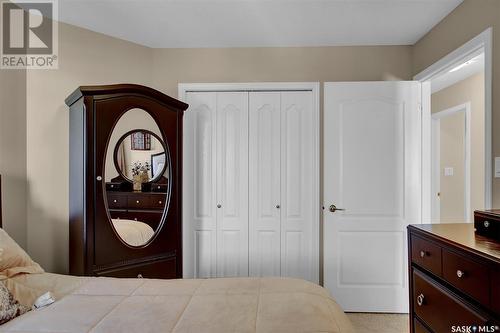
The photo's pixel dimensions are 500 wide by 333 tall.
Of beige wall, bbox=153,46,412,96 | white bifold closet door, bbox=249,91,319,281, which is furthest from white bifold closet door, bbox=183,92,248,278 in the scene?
beige wall, bbox=153,46,412,96

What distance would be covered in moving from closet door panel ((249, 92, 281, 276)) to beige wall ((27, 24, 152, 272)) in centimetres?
145

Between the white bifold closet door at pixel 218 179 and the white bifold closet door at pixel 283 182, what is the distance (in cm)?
10

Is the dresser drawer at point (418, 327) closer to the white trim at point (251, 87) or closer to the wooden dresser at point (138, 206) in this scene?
the wooden dresser at point (138, 206)

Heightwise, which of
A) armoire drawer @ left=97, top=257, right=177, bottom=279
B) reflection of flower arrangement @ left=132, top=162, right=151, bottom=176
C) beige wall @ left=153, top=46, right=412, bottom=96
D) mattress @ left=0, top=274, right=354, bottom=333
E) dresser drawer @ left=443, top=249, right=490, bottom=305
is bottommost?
armoire drawer @ left=97, top=257, right=177, bottom=279

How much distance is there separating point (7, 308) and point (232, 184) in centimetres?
189

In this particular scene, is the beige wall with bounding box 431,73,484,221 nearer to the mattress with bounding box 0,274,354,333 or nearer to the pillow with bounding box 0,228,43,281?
the mattress with bounding box 0,274,354,333

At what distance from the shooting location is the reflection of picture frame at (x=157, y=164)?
7.59ft

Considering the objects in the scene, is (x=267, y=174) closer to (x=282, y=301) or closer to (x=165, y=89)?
(x=165, y=89)

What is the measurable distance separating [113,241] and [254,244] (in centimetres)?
125

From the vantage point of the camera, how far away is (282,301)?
4.11 ft

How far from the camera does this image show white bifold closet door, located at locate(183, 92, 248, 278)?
2820 millimetres

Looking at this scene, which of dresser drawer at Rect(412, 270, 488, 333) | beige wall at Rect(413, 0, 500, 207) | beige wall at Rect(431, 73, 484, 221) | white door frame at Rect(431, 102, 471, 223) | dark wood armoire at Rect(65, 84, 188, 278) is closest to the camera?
dresser drawer at Rect(412, 270, 488, 333)

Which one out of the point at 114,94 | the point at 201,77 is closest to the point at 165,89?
the point at 201,77

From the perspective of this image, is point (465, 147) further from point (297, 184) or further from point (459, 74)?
point (297, 184)
